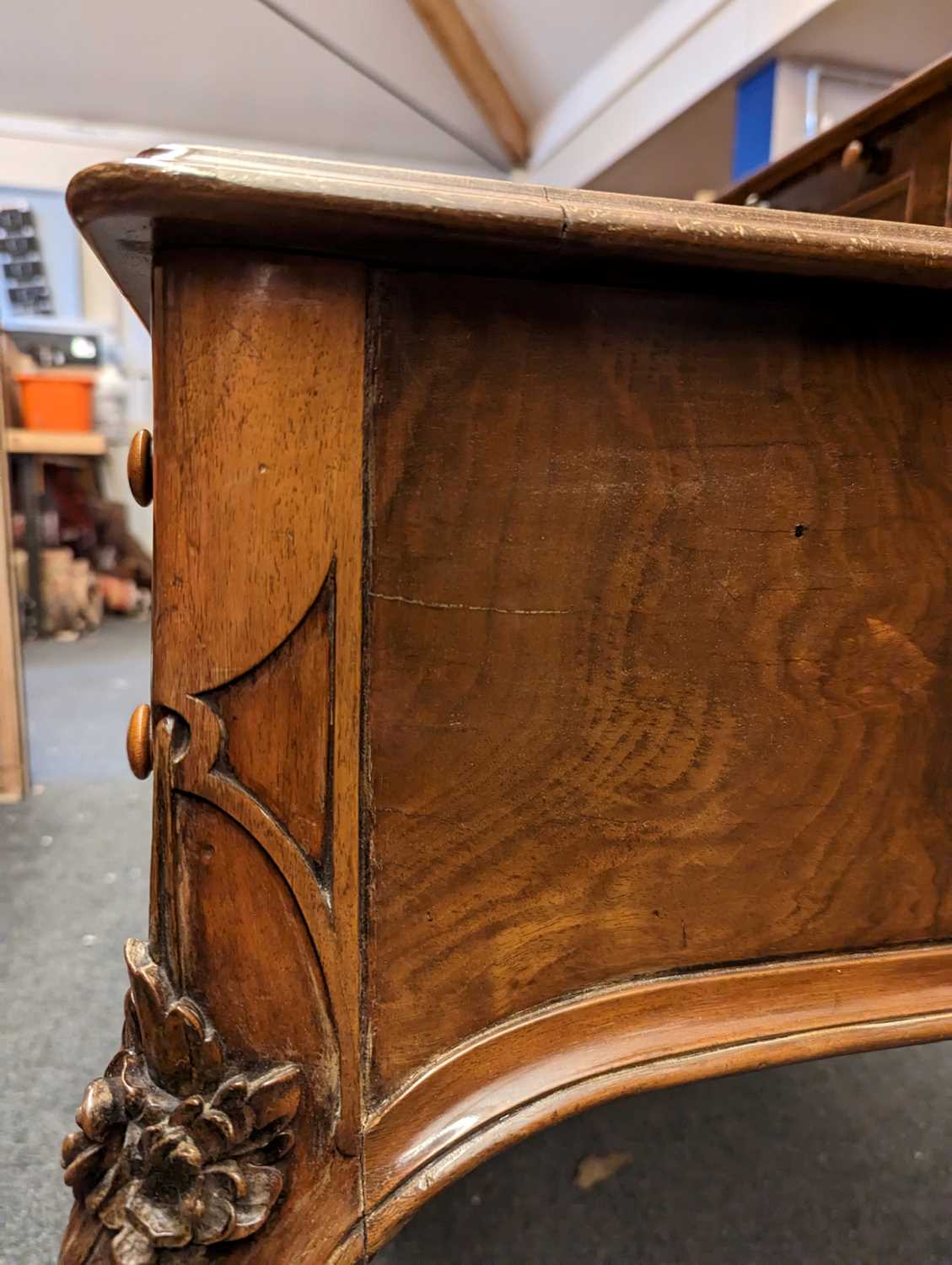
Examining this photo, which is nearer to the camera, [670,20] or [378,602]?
[378,602]

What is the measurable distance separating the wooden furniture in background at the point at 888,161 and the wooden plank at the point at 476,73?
208cm

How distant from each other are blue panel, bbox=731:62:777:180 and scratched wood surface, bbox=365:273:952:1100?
1910mm

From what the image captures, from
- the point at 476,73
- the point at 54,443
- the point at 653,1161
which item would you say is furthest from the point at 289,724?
the point at 476,73

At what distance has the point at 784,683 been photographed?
0.43 m

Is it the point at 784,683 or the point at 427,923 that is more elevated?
the point at 784,683

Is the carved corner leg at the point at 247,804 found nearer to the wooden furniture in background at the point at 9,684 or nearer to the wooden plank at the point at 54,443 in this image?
the wooden furniture in background at the point at 9,684

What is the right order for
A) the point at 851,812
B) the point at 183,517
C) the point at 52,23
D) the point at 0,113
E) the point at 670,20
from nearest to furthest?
the point at 183,517 < the point at 851,812 < the point at 670,20 < the point at 52,23 < the point at 0,113

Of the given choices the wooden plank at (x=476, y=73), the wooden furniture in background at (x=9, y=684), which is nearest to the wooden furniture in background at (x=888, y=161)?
the wooden furniture in background at (x=9, y=684)

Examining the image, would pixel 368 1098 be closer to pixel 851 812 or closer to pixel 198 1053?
pixel 198 1053

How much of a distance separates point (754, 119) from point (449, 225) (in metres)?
2.10

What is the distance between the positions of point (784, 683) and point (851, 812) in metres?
0.08

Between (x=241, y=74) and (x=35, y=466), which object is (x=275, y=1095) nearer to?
(x=35, y=466)

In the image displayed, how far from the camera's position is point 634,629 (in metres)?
0.40

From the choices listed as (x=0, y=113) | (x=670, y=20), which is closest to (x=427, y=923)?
(x=670, y=20)
